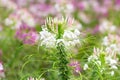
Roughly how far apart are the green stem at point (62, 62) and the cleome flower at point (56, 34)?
0.03m

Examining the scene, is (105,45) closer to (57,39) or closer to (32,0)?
(57,39)

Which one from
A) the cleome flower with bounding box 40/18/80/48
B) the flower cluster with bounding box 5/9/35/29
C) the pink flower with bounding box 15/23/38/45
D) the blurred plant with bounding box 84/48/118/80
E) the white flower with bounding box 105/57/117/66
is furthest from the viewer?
the flower cluster with bounding box 5/9/35/29

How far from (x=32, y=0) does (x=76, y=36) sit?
3.42 metres

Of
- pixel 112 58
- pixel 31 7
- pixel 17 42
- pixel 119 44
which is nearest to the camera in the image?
pixel 112 58

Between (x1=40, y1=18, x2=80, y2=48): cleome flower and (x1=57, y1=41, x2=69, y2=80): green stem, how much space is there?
31 mm

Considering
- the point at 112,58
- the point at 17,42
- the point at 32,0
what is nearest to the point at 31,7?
the point at 32,0

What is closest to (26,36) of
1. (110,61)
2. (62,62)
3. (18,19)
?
(18,19)

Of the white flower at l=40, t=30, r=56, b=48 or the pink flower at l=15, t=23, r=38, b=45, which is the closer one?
the white flower at l=40, t=30, r=56, b=48

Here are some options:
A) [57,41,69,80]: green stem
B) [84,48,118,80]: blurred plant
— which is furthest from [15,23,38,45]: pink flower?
[57,41,69,80]: green stem

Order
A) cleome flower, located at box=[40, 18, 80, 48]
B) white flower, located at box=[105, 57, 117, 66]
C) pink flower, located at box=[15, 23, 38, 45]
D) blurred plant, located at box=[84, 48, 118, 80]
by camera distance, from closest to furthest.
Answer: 1. cleome flower, located at box=[40, 18, 80, 48]
2. blurred plant, located at box=[84, 48, 118, 80]
3. white flower, located at box=[105, 57, 117, 66]
4. pink flower, located at box=[15, 23, 38, 45]

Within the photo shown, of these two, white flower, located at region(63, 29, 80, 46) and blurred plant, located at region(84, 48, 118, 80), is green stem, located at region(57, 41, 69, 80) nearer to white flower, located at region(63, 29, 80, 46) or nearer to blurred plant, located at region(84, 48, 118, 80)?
white flower, located at region(63, 29, 80, 46)

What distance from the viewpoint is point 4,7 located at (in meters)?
5.14

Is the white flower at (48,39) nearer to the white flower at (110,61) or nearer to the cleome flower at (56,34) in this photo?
the cleome flower at (56,34)

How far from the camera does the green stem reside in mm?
2990
